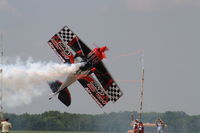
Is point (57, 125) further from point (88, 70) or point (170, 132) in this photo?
point (88, 70)

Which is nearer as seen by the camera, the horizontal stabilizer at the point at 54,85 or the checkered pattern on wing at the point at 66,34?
the checkered pattern on wing at the point at 66,34

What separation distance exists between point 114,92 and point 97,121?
31.5m

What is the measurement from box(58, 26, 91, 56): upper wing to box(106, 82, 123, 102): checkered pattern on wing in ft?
11.9

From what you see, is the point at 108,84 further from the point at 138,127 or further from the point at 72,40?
the point at 138,127

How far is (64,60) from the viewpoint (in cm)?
4819

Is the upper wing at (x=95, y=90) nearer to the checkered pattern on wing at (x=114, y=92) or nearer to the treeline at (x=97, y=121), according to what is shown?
the checkered pattern on wing at (x=114, y=92)

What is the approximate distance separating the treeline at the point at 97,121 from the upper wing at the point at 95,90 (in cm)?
2325

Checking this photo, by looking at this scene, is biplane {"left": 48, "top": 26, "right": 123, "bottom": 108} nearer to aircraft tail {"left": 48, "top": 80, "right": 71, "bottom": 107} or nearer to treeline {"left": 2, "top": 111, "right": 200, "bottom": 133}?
aircraft tail {"left": 48, "top": 80, "right": 71, "bottom": 107}

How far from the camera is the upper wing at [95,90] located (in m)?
48.6

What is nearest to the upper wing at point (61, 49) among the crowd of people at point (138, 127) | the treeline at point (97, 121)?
the crowd of people at point (138, 127)

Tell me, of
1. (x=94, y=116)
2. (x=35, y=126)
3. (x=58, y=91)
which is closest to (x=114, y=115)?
(x=94, y=116)

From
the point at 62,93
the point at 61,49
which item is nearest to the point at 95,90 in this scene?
the point at 62,93

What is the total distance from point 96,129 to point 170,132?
41.1 feet

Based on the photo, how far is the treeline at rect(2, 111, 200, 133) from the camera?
244 feet
